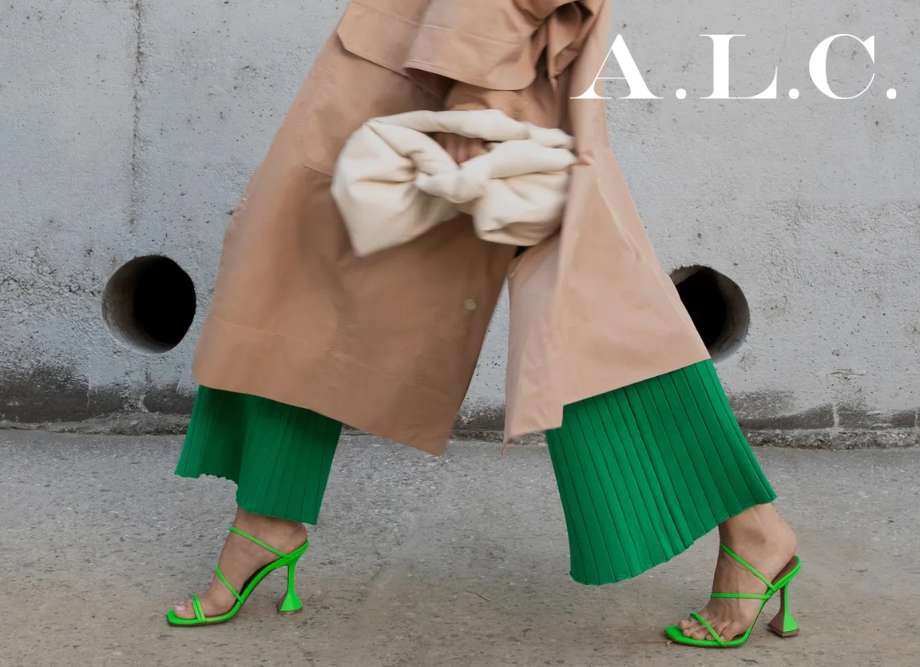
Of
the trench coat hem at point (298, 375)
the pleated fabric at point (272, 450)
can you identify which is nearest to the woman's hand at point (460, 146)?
the trench coat hem at point (298, 375)

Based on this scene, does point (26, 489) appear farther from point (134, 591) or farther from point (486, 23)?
point (486, 23)

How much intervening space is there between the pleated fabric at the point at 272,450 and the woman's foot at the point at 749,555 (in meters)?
0.77

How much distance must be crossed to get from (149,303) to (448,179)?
2501 millimetres

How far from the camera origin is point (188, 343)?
11.7 ft

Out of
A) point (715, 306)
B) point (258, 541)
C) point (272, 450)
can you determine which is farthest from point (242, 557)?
point (715, 306)

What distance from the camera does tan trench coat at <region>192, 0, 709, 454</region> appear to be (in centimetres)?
193

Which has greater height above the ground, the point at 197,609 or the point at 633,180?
the point at 633,180

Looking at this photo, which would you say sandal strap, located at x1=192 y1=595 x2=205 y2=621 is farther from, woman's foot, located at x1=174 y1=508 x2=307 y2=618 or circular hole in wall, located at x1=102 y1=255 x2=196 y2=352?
circular hole in wall, located at x1=102 y1=255 x2=196 y2=352

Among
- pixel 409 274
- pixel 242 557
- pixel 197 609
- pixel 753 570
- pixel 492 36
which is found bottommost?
pixel 197 609

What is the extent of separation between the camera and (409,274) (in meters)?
2.08

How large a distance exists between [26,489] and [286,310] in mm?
1356

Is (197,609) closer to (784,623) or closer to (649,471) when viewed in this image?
(649,471)

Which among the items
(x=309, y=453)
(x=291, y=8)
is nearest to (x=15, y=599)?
(x=309, y=453)

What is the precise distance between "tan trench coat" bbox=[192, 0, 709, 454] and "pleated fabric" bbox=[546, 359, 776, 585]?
73 millimetres
